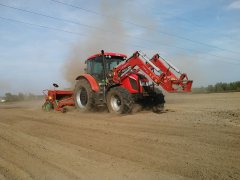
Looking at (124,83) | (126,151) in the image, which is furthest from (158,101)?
(126,151)

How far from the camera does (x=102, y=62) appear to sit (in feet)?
45.7

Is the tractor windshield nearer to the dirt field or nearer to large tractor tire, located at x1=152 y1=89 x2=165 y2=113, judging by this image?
large tractor tire, located at x1=152 y1=89 x2=165 y2=113

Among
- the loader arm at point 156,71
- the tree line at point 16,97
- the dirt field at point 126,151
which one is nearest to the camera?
the dirt field at point 126,151

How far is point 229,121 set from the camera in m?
9.51

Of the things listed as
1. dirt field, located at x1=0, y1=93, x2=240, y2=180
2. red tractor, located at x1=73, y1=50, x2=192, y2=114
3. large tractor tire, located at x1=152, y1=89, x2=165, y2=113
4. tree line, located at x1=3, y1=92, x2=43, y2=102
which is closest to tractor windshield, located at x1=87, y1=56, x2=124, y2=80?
Result: red tractor, located at x1=73, y1=50, x2=192, y2=114

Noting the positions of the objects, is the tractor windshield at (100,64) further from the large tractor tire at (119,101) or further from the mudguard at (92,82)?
the large tractor tire at (119,101)

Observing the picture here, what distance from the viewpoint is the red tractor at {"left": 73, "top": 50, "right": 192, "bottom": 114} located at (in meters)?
12.2

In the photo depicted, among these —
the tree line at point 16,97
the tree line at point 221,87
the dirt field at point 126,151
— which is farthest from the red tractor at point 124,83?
the tree line at point 221,87

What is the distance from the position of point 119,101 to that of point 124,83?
766mm

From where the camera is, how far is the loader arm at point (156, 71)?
12.0m

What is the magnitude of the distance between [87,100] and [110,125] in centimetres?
491

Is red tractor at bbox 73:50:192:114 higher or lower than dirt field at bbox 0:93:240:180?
higher

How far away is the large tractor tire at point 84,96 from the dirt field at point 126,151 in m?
4.29

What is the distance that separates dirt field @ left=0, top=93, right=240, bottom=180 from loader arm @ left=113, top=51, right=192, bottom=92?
2405 millimetres
